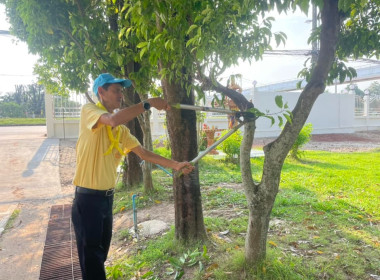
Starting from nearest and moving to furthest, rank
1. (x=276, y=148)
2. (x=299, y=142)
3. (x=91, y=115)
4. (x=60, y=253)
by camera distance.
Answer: (x=91, y=115), (x=276, y=148), (x=60, y=253), (x=299, y=142)

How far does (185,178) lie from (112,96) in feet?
4.01

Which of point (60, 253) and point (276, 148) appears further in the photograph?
point (60, 253)

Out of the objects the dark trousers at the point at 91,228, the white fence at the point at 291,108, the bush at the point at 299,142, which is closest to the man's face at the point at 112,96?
Answer: the dark trousers at the point at 91,228

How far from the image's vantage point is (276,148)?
2484mm

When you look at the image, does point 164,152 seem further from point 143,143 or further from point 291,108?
point 291,108

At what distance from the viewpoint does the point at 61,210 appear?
18.3 feet

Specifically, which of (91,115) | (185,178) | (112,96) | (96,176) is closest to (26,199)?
(185,178)

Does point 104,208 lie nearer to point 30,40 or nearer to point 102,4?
point 30,40

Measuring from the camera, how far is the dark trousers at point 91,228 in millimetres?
2359

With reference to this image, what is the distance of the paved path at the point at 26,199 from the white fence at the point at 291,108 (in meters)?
2.23

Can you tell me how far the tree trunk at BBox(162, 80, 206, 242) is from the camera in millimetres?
3148

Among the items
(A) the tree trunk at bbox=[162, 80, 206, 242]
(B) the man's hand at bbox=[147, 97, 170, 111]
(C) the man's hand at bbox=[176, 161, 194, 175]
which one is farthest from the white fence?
(B) the man's hand at bbox=[147, 97, 170, 111]

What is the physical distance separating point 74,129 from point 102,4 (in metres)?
11.6

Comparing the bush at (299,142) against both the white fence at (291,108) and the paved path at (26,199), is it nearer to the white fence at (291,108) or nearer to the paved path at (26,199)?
the white fence at (291,108)
